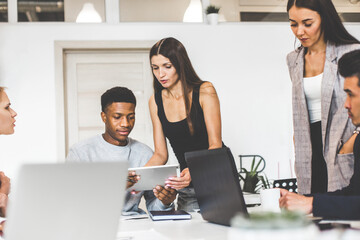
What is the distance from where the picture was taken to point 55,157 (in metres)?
4.21

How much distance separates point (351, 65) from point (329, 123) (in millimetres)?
459

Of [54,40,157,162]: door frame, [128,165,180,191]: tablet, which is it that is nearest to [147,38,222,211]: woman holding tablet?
[128,165,180,191]: tablet

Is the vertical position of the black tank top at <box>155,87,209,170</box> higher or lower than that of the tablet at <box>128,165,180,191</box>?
higher

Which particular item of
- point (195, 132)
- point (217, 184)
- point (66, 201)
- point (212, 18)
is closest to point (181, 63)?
point (195, 132)

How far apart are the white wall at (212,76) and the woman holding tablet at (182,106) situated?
2168 millimetres

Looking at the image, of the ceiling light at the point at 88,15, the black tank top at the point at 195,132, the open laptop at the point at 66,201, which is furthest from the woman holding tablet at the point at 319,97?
the ceiling light at the point at 88,15

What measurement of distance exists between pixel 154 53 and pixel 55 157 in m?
2.30

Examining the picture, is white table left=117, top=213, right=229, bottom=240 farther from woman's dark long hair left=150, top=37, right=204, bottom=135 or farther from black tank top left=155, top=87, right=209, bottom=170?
woman's dark long hair left=150, top=37, right=204, bottom=135

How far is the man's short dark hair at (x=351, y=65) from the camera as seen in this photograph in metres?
1.53

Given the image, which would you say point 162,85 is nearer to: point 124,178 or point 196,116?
point 196,116

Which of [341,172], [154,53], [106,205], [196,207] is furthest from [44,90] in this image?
[106,205]

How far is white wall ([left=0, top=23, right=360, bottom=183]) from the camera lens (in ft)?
13.8

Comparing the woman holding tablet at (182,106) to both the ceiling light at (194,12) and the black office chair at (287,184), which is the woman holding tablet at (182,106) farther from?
the ceiling light at (194,12)

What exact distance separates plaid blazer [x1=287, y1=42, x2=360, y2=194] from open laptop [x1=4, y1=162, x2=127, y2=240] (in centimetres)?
122
